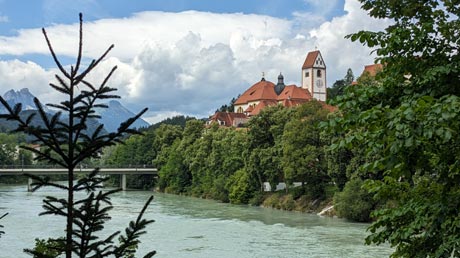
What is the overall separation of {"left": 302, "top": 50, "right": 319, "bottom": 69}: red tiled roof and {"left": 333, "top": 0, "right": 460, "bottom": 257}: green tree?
8162 cm

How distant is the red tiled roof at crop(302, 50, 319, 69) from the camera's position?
87756 millimetres

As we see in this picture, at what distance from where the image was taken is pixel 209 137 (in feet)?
185

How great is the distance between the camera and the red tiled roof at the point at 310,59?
87756mm

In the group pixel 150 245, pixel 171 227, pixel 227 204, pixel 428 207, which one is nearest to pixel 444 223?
pixel 428 207

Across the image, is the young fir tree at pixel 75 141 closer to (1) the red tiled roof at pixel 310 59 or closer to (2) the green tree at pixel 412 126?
(2) the green tree at pixel 412 126

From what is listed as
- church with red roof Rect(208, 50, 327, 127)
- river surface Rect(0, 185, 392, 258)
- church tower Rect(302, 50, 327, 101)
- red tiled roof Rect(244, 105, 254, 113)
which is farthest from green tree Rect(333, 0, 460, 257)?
church tower Rect(302, 50, 327, 101)

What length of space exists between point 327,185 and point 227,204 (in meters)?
9.00

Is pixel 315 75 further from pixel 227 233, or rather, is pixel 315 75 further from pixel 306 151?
pixel 227 233

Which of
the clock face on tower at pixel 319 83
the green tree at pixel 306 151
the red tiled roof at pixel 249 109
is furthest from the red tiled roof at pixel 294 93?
the green tree at pixel 306 151

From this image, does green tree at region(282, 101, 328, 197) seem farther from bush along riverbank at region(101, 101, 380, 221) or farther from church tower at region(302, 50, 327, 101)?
church tower at region(302, 50, 327, 101)

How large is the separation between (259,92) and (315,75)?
9114 mm

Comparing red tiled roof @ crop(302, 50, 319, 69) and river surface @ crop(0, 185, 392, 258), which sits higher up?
red tiled roof @ crop(302, 50, 319, 69)

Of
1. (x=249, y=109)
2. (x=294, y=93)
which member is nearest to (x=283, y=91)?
(x=294, y=93)

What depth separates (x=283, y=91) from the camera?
283 ft
